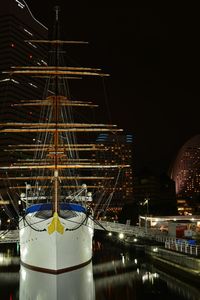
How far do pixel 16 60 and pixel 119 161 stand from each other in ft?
229

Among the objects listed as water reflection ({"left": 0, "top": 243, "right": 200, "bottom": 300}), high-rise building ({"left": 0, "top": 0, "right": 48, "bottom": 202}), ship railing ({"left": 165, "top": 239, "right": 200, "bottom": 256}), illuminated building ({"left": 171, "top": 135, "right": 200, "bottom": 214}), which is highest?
high-rise building ({"left": 0, "top": 0, "right": 48, "bottom": 202})

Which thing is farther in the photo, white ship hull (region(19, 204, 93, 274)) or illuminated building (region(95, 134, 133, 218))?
illuminated building (region(95, 134, 133, 218))

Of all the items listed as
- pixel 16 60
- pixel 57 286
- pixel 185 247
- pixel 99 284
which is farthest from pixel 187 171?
pixel 57 286

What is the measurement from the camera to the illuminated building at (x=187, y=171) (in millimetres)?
154000

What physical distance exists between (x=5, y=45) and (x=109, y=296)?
110 m

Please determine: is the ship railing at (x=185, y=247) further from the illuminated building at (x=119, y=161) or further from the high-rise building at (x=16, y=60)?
the illuminated building at (x=119, y=161)

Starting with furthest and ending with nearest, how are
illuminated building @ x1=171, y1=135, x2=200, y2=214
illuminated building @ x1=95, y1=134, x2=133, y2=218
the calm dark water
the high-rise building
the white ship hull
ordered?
illuminated building @ x1=171, y1=135, x2=200, y2=214 → illuminated building @ x1=95, y1=134, x2=133, y2=218 → the high-rise building → the white ship hull → the calm dark water

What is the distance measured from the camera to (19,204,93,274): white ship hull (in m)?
26.3

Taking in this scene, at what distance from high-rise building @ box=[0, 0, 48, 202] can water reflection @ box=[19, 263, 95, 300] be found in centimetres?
8426

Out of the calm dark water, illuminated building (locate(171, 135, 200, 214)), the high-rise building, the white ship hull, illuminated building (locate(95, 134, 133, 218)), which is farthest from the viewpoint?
illuminated building (locate(171, 135, 200, 214))

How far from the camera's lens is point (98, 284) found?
2572 cm

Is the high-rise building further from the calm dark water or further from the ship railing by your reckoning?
the ship railing

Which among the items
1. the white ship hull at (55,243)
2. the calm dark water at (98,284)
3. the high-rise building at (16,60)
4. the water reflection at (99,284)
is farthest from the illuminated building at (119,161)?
the white ship hull at (55,243)

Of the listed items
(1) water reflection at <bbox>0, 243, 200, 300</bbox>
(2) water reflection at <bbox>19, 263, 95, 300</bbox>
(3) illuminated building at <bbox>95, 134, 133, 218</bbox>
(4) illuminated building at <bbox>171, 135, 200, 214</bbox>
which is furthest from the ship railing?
(4) illuminated building at <bbox>171, 135, 200, 214</bbox>
